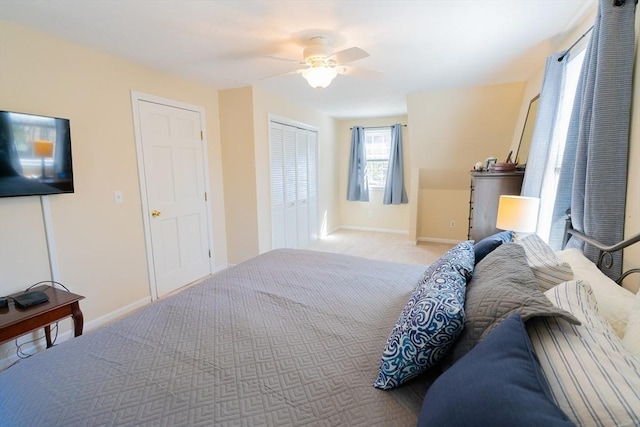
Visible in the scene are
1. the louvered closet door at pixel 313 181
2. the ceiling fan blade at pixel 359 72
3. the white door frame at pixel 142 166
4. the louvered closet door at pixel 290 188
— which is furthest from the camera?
the louvered closet door at pixel 313 181

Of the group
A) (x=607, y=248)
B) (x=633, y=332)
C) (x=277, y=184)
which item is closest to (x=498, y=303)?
(x=633, y=332)

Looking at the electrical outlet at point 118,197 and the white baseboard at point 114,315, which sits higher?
the electrical outlet at point 118,197

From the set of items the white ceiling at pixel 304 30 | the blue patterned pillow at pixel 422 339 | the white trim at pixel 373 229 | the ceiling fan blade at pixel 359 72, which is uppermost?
the white ceiling at pixel 304 30

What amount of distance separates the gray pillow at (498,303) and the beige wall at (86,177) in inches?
113

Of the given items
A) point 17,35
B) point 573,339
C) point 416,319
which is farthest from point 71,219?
point 573,339

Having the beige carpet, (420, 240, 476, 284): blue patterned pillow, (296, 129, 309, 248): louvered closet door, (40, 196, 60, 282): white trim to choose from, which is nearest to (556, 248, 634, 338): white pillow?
(420, 240, 476, 284): blue patterned pillow

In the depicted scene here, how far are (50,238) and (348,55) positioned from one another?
2.65m

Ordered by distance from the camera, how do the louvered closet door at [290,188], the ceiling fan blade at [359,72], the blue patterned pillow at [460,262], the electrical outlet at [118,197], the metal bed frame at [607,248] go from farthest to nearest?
the louvered closet door at [290,188] → the electrical outlet at [118,197] → the ceiling fan blade at [359,72] → the blue patterned pillow at [460,262] → the metal bed frame at [607,248]

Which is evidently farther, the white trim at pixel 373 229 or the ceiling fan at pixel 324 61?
the white trim at pixel 373 229

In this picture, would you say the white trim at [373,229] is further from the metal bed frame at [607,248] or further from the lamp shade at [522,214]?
the metal bed frame at [607,248]

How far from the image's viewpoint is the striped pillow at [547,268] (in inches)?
49.0

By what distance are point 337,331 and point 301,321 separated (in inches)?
7.4

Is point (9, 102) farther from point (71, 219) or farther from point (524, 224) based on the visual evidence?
point (524, 224)

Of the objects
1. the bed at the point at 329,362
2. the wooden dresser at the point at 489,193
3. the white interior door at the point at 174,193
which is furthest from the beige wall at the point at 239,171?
the wooden dresser at the point at 489,193
